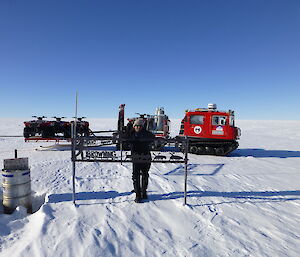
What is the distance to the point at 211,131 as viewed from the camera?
982cm

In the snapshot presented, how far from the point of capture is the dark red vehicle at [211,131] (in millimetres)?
9578

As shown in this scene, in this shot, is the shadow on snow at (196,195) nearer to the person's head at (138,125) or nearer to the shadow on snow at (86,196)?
the shadow on snow at (86,196)

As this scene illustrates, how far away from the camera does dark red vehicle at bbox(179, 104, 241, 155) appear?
9.58m

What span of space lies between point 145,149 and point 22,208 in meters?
2.76

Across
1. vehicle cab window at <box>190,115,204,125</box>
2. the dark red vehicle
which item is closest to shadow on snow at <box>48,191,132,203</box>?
the dark red vehicle

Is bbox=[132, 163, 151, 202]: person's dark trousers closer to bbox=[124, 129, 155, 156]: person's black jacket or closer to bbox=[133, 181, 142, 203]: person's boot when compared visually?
bbox=[133, 181, 142, 203]: person's boot

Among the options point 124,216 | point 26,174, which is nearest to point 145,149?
point 124,216

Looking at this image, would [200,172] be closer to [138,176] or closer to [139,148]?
[138,176]

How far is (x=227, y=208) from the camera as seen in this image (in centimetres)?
375

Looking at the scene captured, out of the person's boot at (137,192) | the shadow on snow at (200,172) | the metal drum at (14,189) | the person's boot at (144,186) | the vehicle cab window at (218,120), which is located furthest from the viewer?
the vehicle cab window at (218,120)

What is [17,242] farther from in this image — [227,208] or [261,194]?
[261,194]

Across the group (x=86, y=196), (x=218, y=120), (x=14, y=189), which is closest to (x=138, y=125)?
(x=86, y=196)

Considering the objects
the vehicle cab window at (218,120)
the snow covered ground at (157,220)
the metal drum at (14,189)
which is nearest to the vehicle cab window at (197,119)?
the vehicle cab window at (218,120)

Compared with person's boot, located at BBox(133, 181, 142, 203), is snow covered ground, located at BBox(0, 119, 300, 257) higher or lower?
lower
